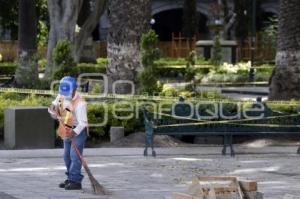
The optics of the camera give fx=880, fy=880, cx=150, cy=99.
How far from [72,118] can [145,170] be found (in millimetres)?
2806

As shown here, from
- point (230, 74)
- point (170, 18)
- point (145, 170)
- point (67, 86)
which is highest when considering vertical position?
A: point (170, 18)

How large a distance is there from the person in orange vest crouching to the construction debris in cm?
250

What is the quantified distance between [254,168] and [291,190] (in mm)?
2343

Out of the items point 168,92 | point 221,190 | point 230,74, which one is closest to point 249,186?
point 221,190

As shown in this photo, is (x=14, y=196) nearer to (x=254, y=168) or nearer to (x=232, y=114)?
(x=254, y=168)

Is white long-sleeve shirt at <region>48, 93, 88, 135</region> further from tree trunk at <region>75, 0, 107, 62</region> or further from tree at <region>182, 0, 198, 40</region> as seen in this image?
tree at <region>182, 0, 198, 40</region>

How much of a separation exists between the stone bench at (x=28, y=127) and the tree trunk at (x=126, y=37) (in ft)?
13.9

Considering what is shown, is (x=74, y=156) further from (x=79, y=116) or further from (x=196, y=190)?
(x=196, y=190)

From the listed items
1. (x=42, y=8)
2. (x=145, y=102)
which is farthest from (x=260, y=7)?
(x=145, y=102)

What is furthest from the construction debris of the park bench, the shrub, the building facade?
the building facade

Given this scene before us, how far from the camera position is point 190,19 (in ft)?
197

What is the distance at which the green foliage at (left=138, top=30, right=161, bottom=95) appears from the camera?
18.9m

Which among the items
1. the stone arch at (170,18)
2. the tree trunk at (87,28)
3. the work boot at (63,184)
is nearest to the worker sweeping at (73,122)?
the work boot at (63,184)

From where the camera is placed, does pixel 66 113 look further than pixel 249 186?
Yes
